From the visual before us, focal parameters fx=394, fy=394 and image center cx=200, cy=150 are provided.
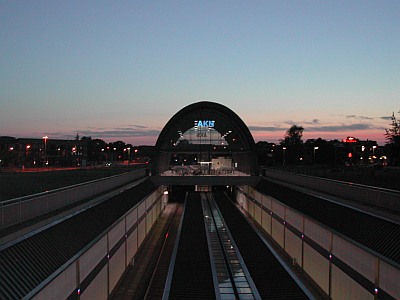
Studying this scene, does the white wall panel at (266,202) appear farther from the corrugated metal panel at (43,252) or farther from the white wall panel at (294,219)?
the corrugated metal panel at (43,252)

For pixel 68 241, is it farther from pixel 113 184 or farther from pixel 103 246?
pixel 113 184

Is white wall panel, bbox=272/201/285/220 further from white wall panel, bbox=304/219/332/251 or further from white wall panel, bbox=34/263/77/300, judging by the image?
white wall panel, bbox=34/263/77/300

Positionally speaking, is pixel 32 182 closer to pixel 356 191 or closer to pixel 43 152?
pixel 356 191

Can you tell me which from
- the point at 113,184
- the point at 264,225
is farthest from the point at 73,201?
the point at 264,225

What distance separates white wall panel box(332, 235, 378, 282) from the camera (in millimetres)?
12872

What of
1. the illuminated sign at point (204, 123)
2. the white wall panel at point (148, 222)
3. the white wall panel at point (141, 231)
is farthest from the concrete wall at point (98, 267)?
the illuminated sign at point (204, 123)

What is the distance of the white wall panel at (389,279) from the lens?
36.6ft

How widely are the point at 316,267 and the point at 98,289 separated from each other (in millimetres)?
10099

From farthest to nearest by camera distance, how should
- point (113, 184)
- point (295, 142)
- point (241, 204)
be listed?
point (295, 142) < point (241, 204) < point (113, 184)

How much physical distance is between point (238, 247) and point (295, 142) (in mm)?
105706

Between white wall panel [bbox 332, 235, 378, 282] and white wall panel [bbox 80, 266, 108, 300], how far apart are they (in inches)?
370

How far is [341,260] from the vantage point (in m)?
15.5

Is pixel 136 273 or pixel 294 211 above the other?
pixel 294 211

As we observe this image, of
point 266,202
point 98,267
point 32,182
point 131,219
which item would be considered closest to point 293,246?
point 131,219
